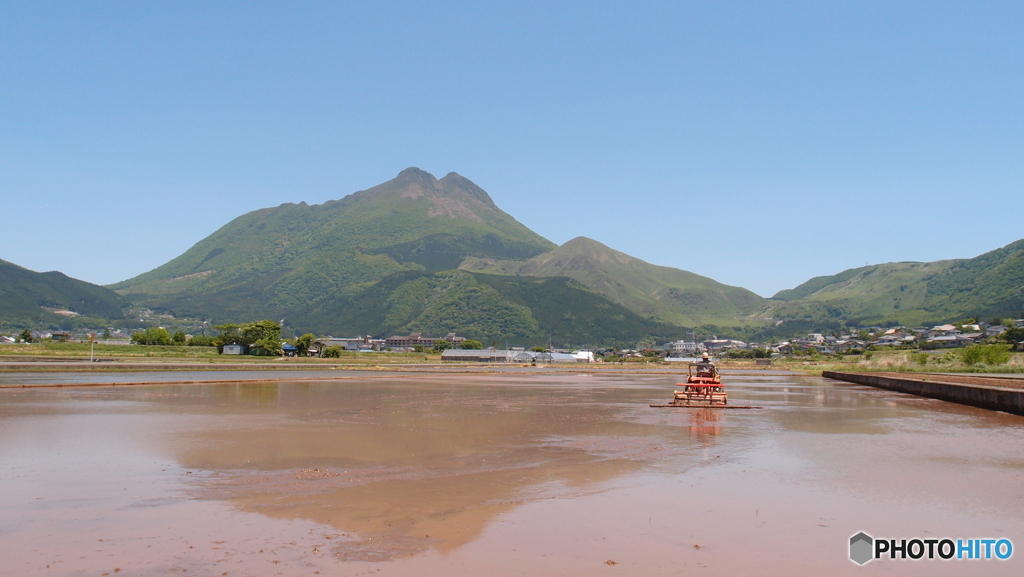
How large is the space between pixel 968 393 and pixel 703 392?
12.1 metres

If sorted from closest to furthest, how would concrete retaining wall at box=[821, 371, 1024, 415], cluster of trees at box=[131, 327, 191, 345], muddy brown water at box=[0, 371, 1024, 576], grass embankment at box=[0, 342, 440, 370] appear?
muddy brown water at box=[0, 371, 1024, 576] < concrete retaining wall at box=[821, 371, 1024, 415] < grass embankment at box=[0, 342, 440, 370] < cluster of trees at box=[131, 327, 191, 345]

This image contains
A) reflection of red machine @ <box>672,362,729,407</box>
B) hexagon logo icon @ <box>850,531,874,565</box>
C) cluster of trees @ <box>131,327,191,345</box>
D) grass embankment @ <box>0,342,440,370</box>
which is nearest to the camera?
hexagon logo icon @ <box>850,531,874,565</box>

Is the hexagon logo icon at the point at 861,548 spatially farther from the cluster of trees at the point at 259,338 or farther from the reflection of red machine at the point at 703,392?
the cluster of trees at the point at 259,338

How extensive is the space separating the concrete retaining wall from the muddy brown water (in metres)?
4.41

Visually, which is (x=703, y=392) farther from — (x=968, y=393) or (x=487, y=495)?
(x=487, y=495)

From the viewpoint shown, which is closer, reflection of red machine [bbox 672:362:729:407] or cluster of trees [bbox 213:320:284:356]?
reflection of red machine [bbox 672:362:729:407]

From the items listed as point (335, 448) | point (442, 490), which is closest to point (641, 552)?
point (442, 490)

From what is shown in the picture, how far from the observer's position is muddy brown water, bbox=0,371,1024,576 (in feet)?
23.2

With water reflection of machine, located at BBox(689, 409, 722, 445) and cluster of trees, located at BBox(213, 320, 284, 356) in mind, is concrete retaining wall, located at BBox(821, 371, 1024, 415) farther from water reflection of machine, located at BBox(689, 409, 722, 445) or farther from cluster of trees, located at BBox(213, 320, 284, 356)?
cluster of trees, located at BBox(213, 320, 284, 356)

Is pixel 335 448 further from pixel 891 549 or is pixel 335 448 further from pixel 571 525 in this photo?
pixel 891 549

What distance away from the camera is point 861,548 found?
7.53 m

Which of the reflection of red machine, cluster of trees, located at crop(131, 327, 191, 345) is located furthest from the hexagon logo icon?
cluster of trees, located at crop(131, 327, 191, 345)

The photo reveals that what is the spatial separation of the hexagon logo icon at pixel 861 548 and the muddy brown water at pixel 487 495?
153mm

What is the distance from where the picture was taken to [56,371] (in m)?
50.8
